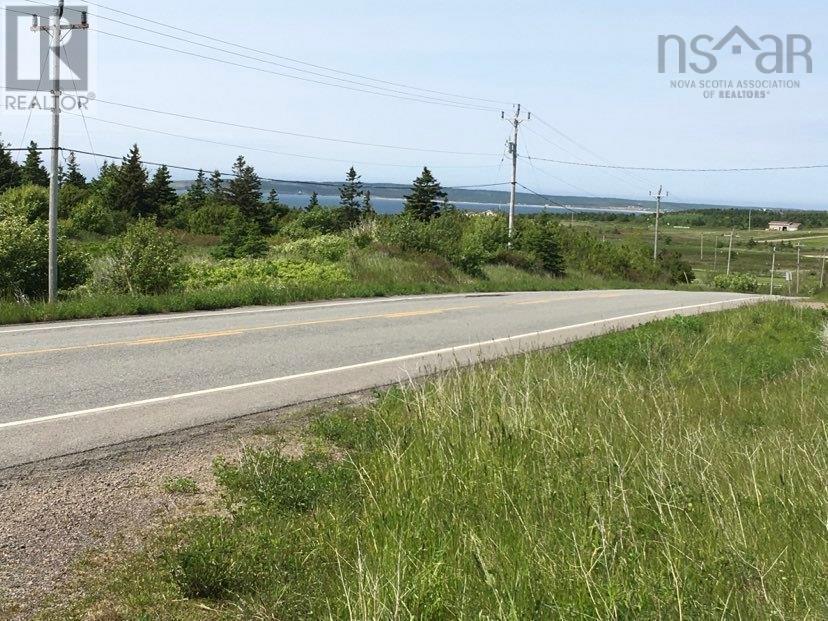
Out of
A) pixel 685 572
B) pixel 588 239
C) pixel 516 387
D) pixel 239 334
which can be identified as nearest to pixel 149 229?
pixel 239 334

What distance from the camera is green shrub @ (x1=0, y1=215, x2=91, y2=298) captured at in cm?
1761

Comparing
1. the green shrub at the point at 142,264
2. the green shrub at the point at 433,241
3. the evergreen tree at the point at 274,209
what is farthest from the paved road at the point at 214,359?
the evergreen tree at the point at 274,209

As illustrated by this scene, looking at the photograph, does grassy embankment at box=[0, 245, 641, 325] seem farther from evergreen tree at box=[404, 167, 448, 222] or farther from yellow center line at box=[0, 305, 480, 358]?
evergreen tree at box=[404, 167, 448, 222]

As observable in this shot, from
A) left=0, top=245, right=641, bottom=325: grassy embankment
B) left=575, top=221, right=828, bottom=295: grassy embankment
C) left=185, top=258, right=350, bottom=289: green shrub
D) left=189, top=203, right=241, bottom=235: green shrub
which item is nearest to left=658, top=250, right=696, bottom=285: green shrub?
left=575, top=221, right=828, bottom=295: grassy embankment

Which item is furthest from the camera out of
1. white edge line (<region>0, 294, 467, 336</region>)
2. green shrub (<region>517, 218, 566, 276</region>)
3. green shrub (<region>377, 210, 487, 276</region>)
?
green shrub (<region>517, 218, 566, 276</region>)

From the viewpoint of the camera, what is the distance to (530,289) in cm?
2822

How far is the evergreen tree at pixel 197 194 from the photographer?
81588 millimetres

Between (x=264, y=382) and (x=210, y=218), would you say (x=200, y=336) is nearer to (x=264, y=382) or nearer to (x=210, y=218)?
(x=264, y=382)

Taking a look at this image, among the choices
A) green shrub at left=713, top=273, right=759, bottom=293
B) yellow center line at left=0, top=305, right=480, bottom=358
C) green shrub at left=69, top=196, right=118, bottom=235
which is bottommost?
green shrub at left=713, top=273, right=759, bottom=293

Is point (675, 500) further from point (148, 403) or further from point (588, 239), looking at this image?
point (588, 239)

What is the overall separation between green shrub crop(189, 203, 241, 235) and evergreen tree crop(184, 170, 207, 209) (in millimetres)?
6166

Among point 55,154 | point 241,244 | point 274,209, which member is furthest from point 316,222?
point 55,154

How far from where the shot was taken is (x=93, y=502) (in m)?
5.25

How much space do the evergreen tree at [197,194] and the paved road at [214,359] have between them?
222ft
